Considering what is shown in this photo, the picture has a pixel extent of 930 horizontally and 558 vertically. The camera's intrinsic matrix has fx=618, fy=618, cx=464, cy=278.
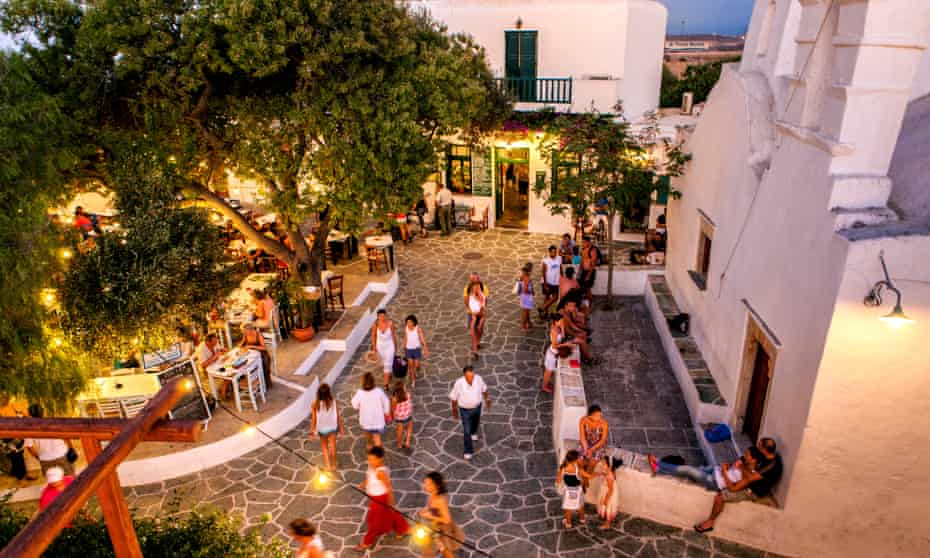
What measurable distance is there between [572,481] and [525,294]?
17.9ft

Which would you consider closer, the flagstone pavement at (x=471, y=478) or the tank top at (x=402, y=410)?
the flagstone pavement at (x=471, y=478)

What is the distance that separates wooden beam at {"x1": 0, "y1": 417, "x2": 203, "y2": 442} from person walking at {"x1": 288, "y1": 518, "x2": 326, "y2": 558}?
128 inches

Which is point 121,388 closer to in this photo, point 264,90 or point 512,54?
point 264,90

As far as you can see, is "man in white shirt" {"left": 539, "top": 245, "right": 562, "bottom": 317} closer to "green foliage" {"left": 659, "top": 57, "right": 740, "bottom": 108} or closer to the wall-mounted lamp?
the wall-mounted lamp

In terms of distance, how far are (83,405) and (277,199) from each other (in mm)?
4721

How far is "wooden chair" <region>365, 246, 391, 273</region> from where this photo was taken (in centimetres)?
1598

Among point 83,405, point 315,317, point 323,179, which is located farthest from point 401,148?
point 83,405

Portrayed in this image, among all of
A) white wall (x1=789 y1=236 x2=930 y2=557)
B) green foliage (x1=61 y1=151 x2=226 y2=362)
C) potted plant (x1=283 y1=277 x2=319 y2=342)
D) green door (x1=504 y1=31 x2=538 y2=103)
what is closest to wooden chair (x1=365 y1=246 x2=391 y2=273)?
potted plant (x1=283 y1=277 x2=319 y2=342)

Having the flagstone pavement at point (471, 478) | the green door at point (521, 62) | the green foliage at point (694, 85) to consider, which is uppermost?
the green door at point (521, 62)

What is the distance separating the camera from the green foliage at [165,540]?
19.0 feet

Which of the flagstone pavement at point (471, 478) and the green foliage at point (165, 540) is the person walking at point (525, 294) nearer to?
the flagstone pavement at point (471, 478)

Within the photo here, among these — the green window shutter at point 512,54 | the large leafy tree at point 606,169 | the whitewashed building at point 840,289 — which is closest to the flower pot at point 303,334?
the large leafy tree at point 606,169

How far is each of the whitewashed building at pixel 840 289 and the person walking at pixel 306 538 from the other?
15.8ft

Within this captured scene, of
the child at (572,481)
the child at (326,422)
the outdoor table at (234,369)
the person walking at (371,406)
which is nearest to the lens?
the child at (572,481)
